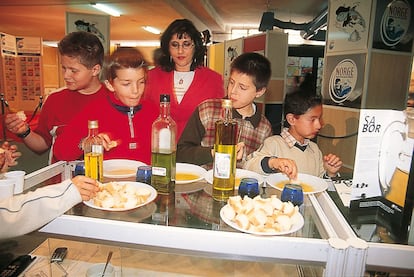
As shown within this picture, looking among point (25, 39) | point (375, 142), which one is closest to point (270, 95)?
point (375, 142)

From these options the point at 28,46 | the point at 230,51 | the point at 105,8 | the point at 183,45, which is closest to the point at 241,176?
the point at 183,45

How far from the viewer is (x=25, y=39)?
5824mm

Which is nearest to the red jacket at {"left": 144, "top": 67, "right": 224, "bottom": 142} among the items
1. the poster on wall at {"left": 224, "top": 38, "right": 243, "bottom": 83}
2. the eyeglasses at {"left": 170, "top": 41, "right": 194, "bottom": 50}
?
the eyeglasses at {"left": 170, "top": 41, "right": 194, "bottom": 50}

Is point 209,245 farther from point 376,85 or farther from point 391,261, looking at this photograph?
point 376,85

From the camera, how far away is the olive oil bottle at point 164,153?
0.88m

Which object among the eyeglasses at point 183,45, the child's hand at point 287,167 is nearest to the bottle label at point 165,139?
the child's hand at point 287,167

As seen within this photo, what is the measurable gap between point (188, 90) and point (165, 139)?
1077 millimetres

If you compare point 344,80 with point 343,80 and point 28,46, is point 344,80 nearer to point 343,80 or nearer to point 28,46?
point 343,80

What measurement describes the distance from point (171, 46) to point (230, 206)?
4.55ft

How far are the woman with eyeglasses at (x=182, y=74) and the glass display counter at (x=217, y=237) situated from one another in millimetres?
1156

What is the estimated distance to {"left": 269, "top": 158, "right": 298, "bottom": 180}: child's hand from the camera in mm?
979

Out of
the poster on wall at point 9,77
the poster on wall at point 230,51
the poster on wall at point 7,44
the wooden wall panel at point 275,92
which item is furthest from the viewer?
the poster on wall at point 9,77

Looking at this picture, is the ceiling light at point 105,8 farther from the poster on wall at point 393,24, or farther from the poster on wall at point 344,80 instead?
the poster on wall at point 393,24

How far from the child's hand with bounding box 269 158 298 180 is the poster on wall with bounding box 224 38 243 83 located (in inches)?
165
